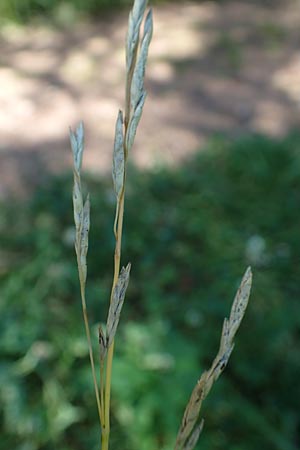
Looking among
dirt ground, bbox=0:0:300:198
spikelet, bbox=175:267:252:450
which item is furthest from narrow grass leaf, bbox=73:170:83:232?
dirt ground, bbox=0:0:300:198

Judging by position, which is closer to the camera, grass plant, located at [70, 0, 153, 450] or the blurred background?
grass plant, located at [70, 0, 153, 450]

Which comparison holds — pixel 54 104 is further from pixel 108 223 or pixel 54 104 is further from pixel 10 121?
pixel 108 223

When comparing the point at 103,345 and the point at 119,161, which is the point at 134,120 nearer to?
the point at 119,161

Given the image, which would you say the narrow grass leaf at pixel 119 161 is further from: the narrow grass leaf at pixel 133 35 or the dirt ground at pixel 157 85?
the dirt ground at pixel 157 85

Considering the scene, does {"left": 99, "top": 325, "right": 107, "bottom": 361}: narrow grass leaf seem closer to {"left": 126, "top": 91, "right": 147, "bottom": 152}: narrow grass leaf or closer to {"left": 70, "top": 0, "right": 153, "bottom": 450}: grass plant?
{"left": 70, "top": 0, "right": 153, "bottom": 450}: grass plant

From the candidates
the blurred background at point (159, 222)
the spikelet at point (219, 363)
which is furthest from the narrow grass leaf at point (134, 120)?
the blurred background at point (159, 222)

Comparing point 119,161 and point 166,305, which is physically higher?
point 119,161

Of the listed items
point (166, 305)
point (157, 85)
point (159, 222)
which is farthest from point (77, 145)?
point (157, 85)

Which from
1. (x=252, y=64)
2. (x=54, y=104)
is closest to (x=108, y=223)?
(x=54, y=104)
